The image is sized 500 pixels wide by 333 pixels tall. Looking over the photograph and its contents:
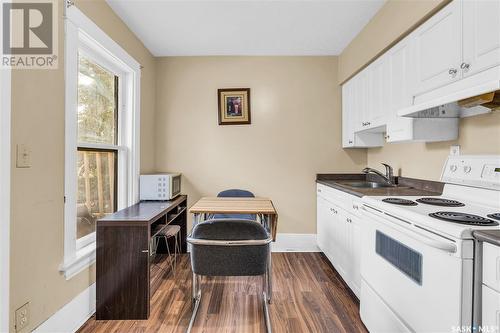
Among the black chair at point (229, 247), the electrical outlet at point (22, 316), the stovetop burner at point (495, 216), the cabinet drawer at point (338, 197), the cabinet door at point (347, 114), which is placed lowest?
the electrical outlet at point (22, 316)

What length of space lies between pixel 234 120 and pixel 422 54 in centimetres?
210

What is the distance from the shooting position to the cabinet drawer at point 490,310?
2.86 feet

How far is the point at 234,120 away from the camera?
3.28 metres

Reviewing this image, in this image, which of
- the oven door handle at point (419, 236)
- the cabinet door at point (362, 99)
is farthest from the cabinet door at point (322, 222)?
the oven door handle at point (419, 236)

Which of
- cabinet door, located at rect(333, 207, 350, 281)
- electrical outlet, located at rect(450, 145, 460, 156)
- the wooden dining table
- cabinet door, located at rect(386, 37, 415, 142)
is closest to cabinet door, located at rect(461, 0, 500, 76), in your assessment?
cabinet door, located at rect(386, 37, 415, 142)

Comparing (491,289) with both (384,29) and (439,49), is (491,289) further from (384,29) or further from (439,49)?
(384,29)

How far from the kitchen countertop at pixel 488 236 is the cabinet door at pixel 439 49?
3.28ft

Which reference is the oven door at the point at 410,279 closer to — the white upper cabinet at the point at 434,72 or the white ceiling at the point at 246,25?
the white upper cabinet at the point at 434,72

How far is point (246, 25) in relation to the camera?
2.53 meters

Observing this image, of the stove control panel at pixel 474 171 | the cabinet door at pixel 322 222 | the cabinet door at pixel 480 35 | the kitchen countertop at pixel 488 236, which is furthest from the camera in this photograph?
the cabinet door at pixel 322 222

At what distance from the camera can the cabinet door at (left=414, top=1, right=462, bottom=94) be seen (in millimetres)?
1481

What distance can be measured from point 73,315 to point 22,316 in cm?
45

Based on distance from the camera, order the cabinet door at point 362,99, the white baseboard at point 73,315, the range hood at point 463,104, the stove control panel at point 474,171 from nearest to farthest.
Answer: the range hood at point 463,104
the stove control panel at point 474,171
the white baseboard at point 73,315
the cabinet door at point 362,99

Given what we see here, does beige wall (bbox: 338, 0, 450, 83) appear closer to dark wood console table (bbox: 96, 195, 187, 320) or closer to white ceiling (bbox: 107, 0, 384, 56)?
white ceiling (bbox: 107, 0, 384, 56)
